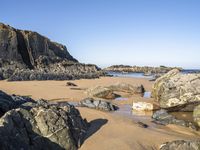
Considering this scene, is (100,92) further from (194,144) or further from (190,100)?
(194,144)

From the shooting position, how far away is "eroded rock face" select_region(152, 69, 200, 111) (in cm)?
1262

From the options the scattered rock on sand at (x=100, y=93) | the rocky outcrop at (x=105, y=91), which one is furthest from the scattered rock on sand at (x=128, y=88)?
the scattered rock on sand at (x=100, y=93)

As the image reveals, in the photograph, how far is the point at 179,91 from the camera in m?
13.1

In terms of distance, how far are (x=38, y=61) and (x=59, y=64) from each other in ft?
11.8

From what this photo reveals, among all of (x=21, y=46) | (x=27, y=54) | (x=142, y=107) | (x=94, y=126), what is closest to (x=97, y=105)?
(x=142, y=107)

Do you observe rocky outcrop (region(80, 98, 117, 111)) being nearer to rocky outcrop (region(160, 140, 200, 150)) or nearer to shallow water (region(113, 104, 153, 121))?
shallow water (region(113, 104, 153, 121))

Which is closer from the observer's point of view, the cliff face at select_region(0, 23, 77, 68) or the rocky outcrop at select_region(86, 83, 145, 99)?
the rocky outcrop at select_region(86, 83, 145, 99)

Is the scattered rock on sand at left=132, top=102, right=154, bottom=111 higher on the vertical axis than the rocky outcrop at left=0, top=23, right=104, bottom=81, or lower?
lower

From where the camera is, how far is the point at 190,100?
12.6 metres

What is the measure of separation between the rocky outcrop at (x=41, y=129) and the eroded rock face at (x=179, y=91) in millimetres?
7422

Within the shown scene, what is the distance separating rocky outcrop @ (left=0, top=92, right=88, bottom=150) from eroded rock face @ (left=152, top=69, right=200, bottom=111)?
7.42 metres

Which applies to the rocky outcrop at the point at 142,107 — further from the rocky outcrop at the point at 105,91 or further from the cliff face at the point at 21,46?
the cliff face at the point at 21,46

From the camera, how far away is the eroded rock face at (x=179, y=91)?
1262 cm

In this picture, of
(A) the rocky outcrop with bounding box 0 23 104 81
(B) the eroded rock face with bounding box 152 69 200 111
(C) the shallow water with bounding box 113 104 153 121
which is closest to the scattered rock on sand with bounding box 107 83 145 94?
(B) the eroded rock face with bounding box 152 69 200 111
